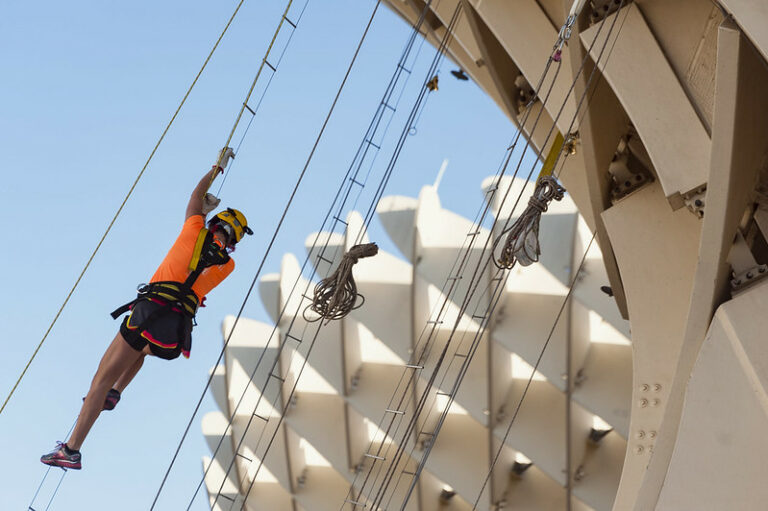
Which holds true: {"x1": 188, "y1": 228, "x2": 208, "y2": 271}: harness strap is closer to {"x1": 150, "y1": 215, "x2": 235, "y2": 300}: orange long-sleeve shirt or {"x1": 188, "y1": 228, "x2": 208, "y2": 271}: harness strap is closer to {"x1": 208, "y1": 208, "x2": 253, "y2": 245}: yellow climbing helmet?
{"x1": 150, "y1": 215, "x2": 235, "y2": 300}: orange long-sleeve shirt

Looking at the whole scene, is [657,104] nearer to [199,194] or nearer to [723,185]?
[723,185]

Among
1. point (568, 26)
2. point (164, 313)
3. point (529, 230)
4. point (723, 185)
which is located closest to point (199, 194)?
point (164, 313)

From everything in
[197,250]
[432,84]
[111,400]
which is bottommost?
[111,400]

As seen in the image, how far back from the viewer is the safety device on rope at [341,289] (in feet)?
30.7

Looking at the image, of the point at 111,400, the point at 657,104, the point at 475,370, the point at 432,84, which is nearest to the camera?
the point at 657,104

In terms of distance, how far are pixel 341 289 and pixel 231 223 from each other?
125 centimetres

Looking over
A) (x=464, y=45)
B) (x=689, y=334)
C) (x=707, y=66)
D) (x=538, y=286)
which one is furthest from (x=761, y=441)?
(x=538, y=286)

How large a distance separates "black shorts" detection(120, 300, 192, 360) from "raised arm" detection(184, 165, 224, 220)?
1073 millimetres

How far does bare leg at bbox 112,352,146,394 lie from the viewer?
9312mm

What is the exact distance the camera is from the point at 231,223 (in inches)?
368

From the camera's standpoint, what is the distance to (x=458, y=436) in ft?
80.2

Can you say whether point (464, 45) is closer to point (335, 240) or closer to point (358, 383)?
point (335, 240)

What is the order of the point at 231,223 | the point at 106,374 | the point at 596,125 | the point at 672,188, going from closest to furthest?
the point at 672,188 < the point at 106,374 < the point at 231,223 < the point at 596,125

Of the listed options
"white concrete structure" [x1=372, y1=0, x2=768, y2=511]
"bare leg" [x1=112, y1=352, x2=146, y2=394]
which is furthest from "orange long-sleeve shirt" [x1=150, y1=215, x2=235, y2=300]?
"white concrete structure" [x1=372, y1=0, x2=768, y2=511]
